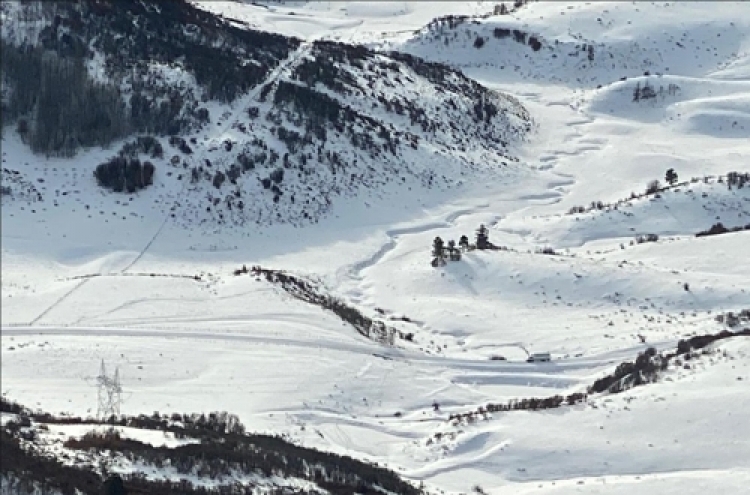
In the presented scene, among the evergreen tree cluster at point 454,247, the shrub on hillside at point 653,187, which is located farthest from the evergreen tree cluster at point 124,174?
the shrub on hillside at point 653,187

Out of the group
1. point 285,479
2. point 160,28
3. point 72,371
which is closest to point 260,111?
point 160,28

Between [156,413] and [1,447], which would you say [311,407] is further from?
[1,447]

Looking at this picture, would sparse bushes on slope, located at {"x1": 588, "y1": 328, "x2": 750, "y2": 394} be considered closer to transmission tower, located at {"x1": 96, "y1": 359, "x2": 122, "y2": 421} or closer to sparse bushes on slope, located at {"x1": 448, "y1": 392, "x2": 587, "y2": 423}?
sparse bushes on slope, located at {"x1": 448, "y1": 392, "x2": 587, "y2": 423}

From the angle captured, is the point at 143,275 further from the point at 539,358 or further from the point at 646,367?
the point at 646,367

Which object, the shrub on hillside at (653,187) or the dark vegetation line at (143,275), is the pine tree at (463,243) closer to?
the shrub on hillside at (653,187)

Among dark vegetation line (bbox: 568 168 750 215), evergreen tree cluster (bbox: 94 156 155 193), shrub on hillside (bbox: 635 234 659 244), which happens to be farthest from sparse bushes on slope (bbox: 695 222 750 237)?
evergreen tree cluster (bbox: 94 156 155 193)

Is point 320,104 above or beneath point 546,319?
above
